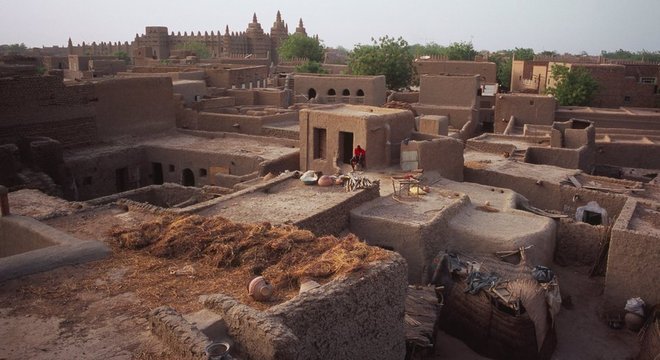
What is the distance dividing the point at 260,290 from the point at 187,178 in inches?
586

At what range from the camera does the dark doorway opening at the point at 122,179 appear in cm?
2128

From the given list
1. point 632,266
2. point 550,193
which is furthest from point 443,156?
point 632,266

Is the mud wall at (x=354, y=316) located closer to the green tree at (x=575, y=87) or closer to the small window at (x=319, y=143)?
the small window at (x=319, y=143)

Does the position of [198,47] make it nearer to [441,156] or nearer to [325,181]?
[441,156]

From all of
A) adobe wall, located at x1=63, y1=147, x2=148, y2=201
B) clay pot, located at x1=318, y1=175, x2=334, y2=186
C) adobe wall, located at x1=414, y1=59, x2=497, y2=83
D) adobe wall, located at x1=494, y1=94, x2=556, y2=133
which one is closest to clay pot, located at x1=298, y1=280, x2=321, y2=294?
clay pot, located at x1=318, y1=175, x2=334, y2=186

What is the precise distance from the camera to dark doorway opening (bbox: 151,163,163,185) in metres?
22.2

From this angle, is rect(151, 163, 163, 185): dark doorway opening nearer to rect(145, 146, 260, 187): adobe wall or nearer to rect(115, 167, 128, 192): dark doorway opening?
rect(145, 146, 260, 187): adobe wall

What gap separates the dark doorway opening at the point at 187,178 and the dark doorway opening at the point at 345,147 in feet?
19.4

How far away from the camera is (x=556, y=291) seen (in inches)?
498

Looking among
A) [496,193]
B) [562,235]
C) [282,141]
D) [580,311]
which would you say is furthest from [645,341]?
[282,141]

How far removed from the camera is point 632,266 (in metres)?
12.8

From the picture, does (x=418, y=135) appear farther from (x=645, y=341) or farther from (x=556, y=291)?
(x=645, y=341)

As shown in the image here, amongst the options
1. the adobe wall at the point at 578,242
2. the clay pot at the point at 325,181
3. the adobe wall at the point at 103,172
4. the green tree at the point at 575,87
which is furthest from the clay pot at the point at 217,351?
the green tree at the point at 575,87

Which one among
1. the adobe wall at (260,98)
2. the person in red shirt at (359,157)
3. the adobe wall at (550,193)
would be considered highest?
the adobe wall at (260,98)
